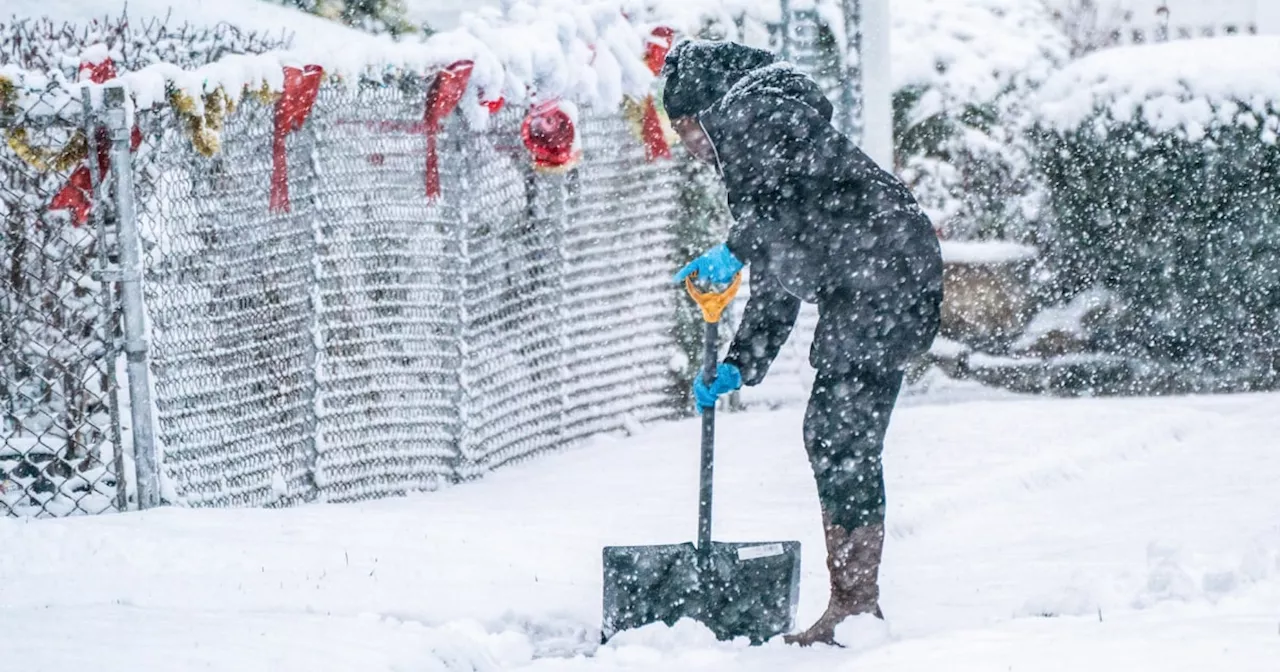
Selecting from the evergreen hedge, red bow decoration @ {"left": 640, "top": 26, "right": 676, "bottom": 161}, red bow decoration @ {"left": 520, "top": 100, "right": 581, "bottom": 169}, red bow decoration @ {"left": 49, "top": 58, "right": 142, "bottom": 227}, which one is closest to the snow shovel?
red bow decoration @ {"left": 49, "top": 58, "right": 142, "bottom": 227}

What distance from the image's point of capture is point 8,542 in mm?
5574

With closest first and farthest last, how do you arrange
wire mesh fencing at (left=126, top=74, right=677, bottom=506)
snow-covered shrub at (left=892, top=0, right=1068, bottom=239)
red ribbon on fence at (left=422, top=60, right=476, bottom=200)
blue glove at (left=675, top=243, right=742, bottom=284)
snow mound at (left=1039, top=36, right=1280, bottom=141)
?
1. blue glove at (left=675, top=243, right=742, bottom=284)
2. wire mesh fencing at (left=126, top=74, right=677, bottom=506)
3. red ribbon on fence at (left=422, top=60, right=476, bottom=200)
4. snow mound at (left=1039, top=36, right=1280, bottom=141)
5. snow-covered shrub at (left=892, top=0, right=1068, bottom=239)

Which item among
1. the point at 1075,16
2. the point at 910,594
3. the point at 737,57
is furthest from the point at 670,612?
the point at 1075,16

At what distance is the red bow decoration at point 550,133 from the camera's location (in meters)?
8.19

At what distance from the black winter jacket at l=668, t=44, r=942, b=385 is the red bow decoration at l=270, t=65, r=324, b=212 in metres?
2.62

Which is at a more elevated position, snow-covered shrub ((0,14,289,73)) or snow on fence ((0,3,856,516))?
snow-covered shrub ((0,14,289,73))

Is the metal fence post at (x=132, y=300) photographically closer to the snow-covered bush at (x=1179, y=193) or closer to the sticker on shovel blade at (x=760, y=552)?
the sticker on shovel blade at (x=760, y=552)

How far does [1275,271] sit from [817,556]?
19.8 feet

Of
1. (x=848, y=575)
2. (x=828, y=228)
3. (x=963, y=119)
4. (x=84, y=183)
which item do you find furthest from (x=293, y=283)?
(x=963, y=119)

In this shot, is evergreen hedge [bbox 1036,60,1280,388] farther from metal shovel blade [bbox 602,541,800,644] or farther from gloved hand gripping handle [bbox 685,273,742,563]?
metal shovel blade [bbox 602,541,800,644]

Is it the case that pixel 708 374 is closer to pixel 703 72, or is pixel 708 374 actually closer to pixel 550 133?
pixel 703 72

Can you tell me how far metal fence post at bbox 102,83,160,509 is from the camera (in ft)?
19.9

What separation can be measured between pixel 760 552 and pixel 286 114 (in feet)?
10.2

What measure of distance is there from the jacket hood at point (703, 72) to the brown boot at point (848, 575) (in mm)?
1297
